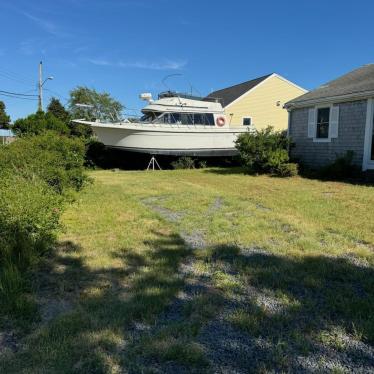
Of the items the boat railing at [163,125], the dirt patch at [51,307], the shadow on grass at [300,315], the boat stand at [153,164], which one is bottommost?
the dirt patch at [51,307]

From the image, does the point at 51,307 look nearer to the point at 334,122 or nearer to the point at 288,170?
the point at 288,170

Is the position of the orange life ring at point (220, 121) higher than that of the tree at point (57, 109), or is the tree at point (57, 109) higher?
the tree at point (57, 109)

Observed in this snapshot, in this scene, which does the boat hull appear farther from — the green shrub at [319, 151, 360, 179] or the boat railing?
the green shrub at [319, 151, 360, 179]

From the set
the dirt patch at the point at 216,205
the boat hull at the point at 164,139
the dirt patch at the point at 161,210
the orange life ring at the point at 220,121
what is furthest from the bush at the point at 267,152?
the dirt patch at the point at 161,210

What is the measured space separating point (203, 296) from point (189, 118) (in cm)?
1461

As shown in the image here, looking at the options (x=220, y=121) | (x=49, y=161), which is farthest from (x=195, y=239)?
(x=220, y=121)

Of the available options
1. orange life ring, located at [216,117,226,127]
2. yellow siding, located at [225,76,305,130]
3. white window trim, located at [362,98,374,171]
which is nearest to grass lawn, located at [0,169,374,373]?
white window trim, located at [362,98,374,171]

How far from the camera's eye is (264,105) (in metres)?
24.5

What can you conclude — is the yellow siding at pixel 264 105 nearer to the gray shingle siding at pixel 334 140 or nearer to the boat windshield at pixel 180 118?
the boat windshield at pixel 180 118

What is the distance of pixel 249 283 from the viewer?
3453mm

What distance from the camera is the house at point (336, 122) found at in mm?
11070

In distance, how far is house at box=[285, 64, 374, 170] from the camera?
11070 mm

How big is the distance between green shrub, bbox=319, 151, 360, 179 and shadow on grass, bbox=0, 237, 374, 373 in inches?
313

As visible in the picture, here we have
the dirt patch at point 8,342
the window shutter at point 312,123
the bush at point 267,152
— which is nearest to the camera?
the dirt patch at point 8,342
